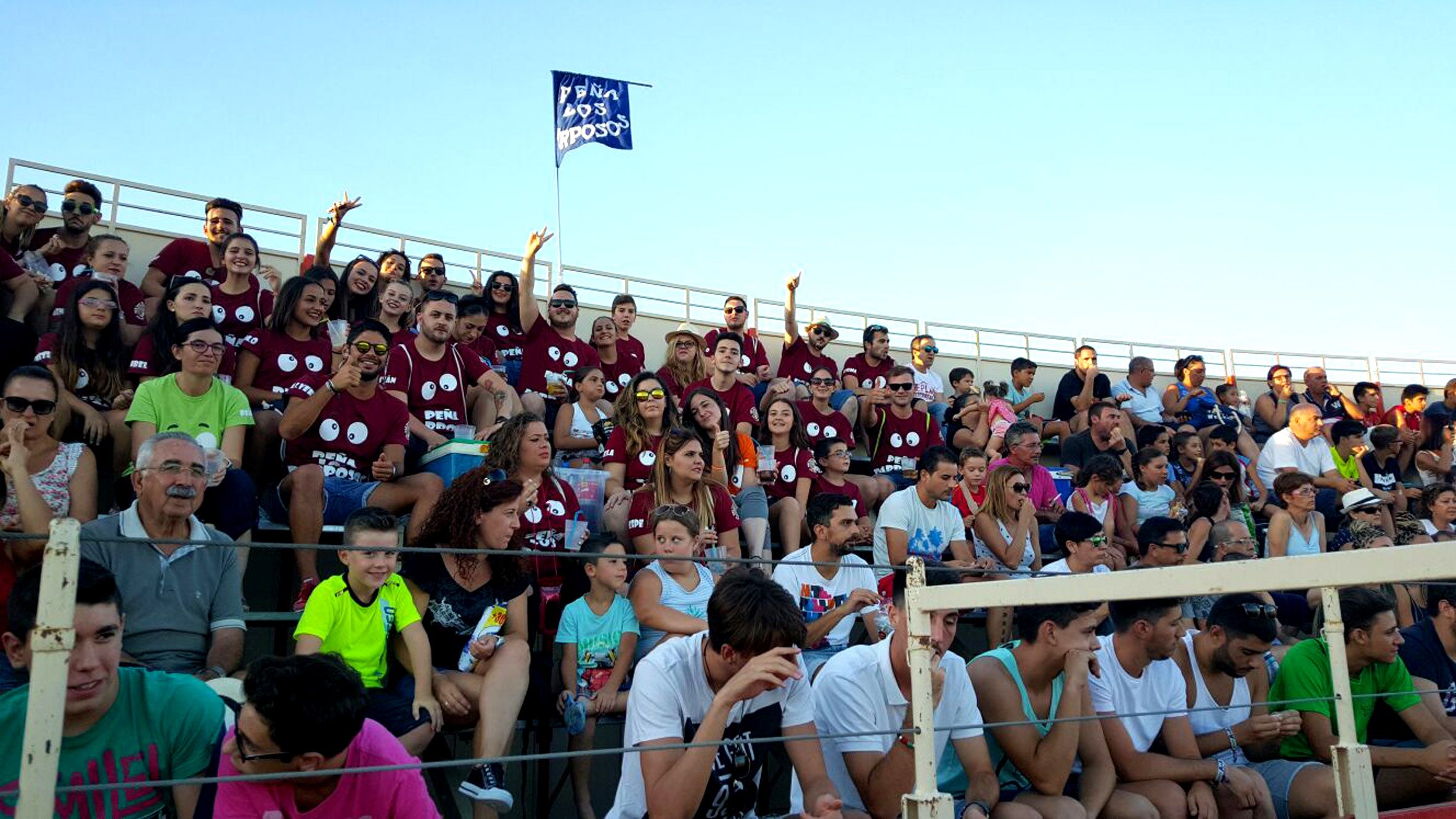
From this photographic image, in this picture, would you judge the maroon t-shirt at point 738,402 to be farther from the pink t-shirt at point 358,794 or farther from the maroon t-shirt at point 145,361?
the pink t-shirt at point 358,794

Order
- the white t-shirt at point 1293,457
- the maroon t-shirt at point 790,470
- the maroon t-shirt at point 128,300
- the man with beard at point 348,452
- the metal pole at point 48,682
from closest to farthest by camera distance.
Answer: the metal pole at point 48,682 → the man with beard at point 348,452 → the maroon t-shirt at point 128,300 → the maroon t-shirt at point 790,470 → the white t-shirt at point 1293,457

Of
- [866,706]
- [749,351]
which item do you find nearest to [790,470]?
[749,351]

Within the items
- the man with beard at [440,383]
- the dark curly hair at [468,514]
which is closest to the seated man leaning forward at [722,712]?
the dark curly hair at [468,514]

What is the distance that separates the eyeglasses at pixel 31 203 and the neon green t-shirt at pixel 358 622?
14.7ft

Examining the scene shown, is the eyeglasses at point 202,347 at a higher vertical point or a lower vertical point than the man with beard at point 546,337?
lower

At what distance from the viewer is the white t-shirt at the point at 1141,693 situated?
13.9 feet

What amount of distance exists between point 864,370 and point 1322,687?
6467mm

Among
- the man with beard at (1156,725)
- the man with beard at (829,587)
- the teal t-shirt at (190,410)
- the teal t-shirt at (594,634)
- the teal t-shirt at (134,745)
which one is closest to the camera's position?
the teal t-shirt at (134,745)

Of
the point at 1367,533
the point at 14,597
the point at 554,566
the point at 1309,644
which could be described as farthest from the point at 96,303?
the point at 1367,533

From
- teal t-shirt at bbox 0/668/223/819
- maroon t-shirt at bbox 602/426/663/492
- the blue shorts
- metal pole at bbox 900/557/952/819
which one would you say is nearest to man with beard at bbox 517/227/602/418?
maroon t-shirt at bbox 602/426/663/492

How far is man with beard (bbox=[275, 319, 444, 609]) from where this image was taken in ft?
17.3

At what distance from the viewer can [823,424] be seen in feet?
28.7

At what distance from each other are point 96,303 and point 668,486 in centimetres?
304

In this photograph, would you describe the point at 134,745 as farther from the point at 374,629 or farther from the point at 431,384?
the point at 431,384
